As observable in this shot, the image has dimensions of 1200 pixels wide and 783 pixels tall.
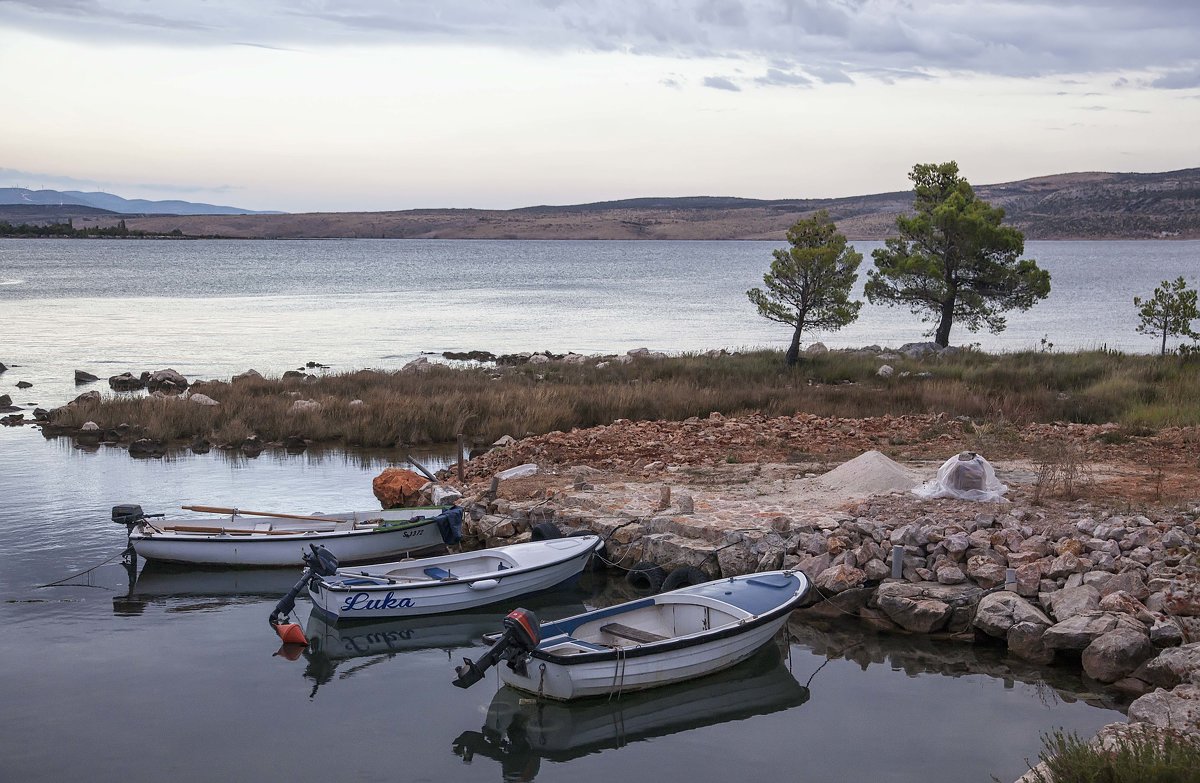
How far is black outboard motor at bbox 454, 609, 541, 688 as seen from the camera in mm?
10797

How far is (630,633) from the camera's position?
12180 mm

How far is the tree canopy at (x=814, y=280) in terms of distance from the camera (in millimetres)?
33125

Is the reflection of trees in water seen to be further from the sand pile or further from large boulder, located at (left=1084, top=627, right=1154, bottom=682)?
the sand pile

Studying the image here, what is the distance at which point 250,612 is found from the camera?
14.6 metres

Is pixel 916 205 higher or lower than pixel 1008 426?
higher

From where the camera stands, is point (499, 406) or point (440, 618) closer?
point (440, 618)

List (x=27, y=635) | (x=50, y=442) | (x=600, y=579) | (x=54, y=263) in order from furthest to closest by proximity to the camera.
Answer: (x=54, y=263), (x=50, y=442), (x=600, y=579), (x=27, y=635)

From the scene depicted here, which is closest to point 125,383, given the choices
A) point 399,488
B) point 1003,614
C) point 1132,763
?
point 399,488

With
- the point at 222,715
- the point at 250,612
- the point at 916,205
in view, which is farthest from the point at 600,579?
the point at 916,205

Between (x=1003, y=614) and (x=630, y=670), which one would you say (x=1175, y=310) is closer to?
(x=1003, y=614)

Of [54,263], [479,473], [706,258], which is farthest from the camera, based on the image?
[706,258]

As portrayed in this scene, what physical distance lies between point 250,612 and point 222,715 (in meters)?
3.43

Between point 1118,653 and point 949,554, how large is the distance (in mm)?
2544

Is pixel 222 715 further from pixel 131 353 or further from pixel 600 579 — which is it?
pixel 131 353
